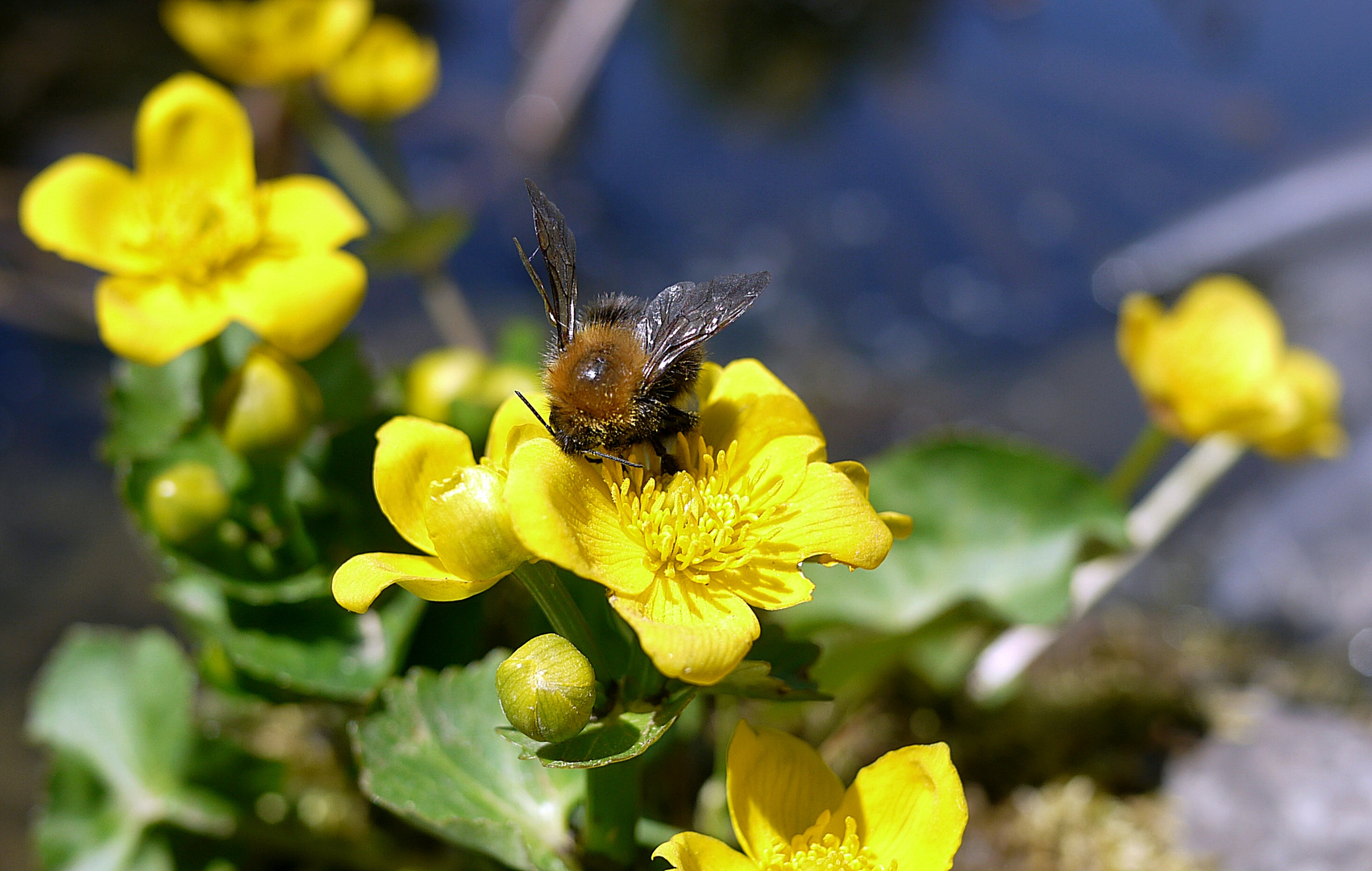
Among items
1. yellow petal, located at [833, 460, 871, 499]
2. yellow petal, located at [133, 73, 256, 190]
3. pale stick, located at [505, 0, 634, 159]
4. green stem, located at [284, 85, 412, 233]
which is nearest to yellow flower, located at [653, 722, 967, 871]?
yellow petal, located at [833, 460, 871, 499]

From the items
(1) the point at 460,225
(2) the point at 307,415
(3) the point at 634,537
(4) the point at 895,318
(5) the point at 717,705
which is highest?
(3) the point at 634,537

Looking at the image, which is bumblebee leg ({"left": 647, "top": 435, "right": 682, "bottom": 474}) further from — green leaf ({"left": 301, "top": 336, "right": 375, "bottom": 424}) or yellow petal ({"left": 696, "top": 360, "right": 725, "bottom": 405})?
green leaf ({"left": 301, "top": 336, "right": 375, "bottom": 424})

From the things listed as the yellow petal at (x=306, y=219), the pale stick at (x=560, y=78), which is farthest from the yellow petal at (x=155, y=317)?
the pale stick at (x=560, y=78)

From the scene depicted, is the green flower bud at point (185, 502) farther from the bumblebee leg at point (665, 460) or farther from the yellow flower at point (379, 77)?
the yellow flower at point (379, 77)

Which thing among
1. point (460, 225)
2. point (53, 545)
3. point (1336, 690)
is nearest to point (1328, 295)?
point (1336, 690)

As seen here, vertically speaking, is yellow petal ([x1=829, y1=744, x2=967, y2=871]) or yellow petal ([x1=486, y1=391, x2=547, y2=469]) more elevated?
yellow petal ([x1=486, y1=391, x2=547, y2=469])

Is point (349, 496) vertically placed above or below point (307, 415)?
below

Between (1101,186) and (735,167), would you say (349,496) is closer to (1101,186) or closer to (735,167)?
(735,167)

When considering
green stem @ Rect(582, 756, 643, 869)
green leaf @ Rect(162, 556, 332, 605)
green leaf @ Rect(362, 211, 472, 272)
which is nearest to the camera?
green stem @ Rect(582, 756, 643, 869)
